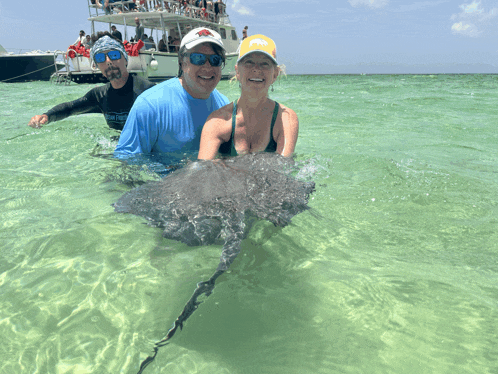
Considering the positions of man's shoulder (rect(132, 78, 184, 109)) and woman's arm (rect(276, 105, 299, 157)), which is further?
man's shoulder (rect(132, 78, 184, 109))

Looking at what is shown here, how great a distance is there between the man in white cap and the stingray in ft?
1.89

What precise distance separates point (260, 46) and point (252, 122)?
59cm

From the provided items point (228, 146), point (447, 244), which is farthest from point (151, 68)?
point (447, 244)

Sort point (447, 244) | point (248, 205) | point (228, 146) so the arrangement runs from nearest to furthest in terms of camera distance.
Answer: point (248, 205), point (447, 244), point (228, 146)

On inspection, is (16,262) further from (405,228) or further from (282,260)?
(405,228)

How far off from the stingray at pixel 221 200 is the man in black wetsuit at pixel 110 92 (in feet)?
7.15

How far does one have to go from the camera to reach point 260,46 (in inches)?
98.2

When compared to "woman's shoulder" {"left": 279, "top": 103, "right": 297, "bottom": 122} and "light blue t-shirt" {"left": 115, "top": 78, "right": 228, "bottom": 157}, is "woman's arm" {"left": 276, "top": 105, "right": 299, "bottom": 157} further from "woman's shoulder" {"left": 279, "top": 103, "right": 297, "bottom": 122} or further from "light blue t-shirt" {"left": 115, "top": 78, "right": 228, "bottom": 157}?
"light blue t-shirt" {"left": 115, "top": 78, "right": 228, "bottom": 157}

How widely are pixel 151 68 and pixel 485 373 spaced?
60.4ft

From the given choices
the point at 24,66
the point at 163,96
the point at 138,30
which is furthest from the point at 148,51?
the point at 163,96

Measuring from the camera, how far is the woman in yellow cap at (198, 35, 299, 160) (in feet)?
8.55

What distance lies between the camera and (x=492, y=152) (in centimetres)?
534

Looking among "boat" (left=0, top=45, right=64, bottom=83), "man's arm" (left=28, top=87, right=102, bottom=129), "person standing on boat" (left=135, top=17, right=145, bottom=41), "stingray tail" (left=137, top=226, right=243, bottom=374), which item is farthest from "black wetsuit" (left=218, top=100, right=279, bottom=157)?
"boat" (left=0, top=45, right=64, bottom=83)

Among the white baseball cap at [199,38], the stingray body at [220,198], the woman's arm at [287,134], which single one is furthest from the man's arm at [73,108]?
the woman's arm at [287,134]
